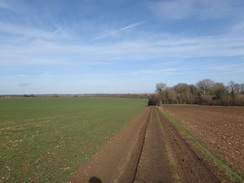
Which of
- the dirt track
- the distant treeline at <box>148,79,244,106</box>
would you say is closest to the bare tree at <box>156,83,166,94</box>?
the distant treeline at <box>148,79,244,106</box>

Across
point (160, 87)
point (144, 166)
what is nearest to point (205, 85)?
point (160, 87)

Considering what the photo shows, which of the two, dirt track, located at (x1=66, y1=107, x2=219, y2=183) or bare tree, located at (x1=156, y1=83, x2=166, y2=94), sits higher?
bare tree, located at (x1=156, y1=83, x2=166, y2=94)

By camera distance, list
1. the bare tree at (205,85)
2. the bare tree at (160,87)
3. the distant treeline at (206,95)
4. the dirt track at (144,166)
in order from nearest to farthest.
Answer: the dirt track at (144,166), the distant treeline at (206,95), the bare tree at (205,85), the bare tree at (160,87)

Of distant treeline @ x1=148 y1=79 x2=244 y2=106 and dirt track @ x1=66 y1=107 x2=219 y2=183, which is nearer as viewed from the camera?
dirt track @ x1=66 y1=107 x2=219 y2=183

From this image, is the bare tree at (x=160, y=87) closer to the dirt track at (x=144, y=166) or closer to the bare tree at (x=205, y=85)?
the bare tree at (x=205, y=85)

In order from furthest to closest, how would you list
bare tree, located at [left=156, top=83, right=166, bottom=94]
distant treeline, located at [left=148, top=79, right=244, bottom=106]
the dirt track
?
bare tree, located at [left=156, top=83, right=166, bottom=94] < distant treeline, located at [left=148, top=79, right=244, bottom=106] < the dirt track

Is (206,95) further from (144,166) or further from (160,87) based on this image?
(144,166)

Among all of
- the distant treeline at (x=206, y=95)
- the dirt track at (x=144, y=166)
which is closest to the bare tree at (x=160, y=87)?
the distant treeline at (x=206, y=95)

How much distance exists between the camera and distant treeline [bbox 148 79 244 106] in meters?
73.4

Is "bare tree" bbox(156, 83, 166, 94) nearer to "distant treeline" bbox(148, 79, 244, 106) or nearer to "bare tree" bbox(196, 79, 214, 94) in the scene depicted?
"distant treeline" bbox(148, 79, 244, 106)

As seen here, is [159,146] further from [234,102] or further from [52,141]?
[234,102]

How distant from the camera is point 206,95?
284 feet

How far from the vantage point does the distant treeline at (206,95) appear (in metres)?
73.4

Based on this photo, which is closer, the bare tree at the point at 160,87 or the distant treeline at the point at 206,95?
the distant treeline at the point at 206,95
